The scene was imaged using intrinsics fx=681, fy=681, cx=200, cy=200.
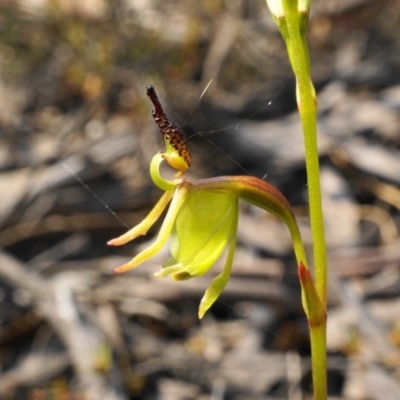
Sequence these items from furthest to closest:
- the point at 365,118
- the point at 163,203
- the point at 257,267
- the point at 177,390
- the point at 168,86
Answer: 1. the point at 168,86
2. the point at 365,118
3. the point at 257,267
4. the point at 177,390
5. the point at 163,203

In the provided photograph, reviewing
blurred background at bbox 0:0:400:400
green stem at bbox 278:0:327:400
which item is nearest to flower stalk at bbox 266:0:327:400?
green stem at bbox 278:0:327:400

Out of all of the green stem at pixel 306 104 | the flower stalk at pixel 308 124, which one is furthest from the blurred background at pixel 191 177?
the green stem at pixel 306 104

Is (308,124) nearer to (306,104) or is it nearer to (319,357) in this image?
(306,104)

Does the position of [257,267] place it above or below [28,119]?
below

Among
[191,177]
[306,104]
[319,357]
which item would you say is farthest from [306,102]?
[191,177]

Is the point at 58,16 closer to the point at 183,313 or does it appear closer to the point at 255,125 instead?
the point at 255,125

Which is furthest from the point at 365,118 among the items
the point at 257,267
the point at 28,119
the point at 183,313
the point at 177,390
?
the point at 28,119

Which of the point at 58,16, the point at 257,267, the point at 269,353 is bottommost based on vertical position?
the point at 269,353
